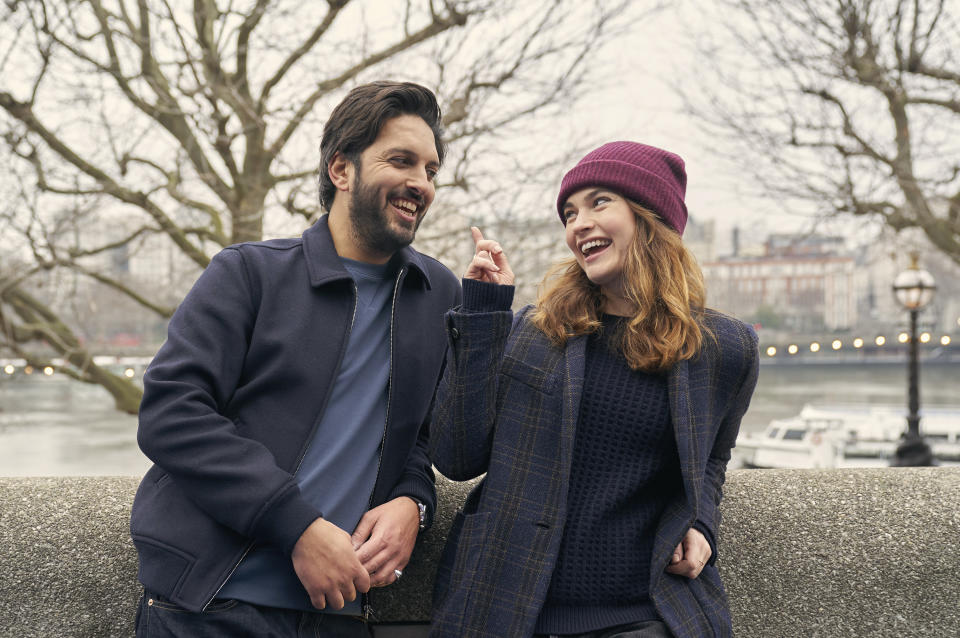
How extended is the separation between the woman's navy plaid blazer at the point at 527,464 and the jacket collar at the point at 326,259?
191 millimetres

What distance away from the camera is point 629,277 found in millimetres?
2117

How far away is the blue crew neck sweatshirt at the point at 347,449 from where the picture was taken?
5.82 ft

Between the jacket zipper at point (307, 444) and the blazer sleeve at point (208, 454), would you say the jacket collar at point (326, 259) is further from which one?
the blazer sleeve at point (208, 454)

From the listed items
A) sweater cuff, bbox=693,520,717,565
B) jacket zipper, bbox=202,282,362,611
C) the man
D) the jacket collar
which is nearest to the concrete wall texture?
sweater cuff, bbox=693,520,717,565

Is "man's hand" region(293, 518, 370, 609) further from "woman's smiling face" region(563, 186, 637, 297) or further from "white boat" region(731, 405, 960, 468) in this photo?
"white boat" region(731, 405, 960, 468)

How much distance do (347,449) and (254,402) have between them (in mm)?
244

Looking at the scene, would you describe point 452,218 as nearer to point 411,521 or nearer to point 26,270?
point 26,270

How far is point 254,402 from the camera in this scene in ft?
5.99

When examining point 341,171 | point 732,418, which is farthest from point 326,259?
point 732,418

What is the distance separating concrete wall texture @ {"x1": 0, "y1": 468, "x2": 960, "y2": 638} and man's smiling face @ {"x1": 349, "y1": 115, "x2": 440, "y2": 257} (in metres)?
0.81

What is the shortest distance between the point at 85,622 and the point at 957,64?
1145cm

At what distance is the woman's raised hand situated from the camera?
1.95 m

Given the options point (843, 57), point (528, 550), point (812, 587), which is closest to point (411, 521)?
point (528, 550)

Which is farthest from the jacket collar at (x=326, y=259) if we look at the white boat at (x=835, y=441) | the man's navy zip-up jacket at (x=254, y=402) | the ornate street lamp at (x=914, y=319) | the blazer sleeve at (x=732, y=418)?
the white boat at (x=835, y=441)
